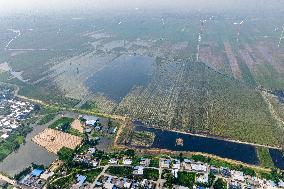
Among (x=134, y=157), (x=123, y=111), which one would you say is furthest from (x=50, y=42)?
(x=134, y=157)

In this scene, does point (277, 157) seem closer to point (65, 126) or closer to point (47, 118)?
point (65, 126)

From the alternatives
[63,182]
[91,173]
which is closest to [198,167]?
[91,173]

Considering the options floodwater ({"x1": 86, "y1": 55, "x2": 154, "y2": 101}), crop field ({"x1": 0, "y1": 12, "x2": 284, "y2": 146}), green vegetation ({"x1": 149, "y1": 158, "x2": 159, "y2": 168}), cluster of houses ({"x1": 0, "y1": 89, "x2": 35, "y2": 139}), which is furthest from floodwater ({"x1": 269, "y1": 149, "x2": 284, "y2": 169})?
cluster of houses ({"x1": 0, "y1": 89, "x2": 35, "y2": 139})

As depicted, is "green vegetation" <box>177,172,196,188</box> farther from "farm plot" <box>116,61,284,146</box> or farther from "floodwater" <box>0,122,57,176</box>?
"floodwater" <box>0,122,57,176</box>

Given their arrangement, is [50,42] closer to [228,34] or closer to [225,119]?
[228,34]

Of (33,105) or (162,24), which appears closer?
(33,105)

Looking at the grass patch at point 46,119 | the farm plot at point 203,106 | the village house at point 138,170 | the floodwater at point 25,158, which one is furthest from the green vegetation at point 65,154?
the farm plot at point 203,106
